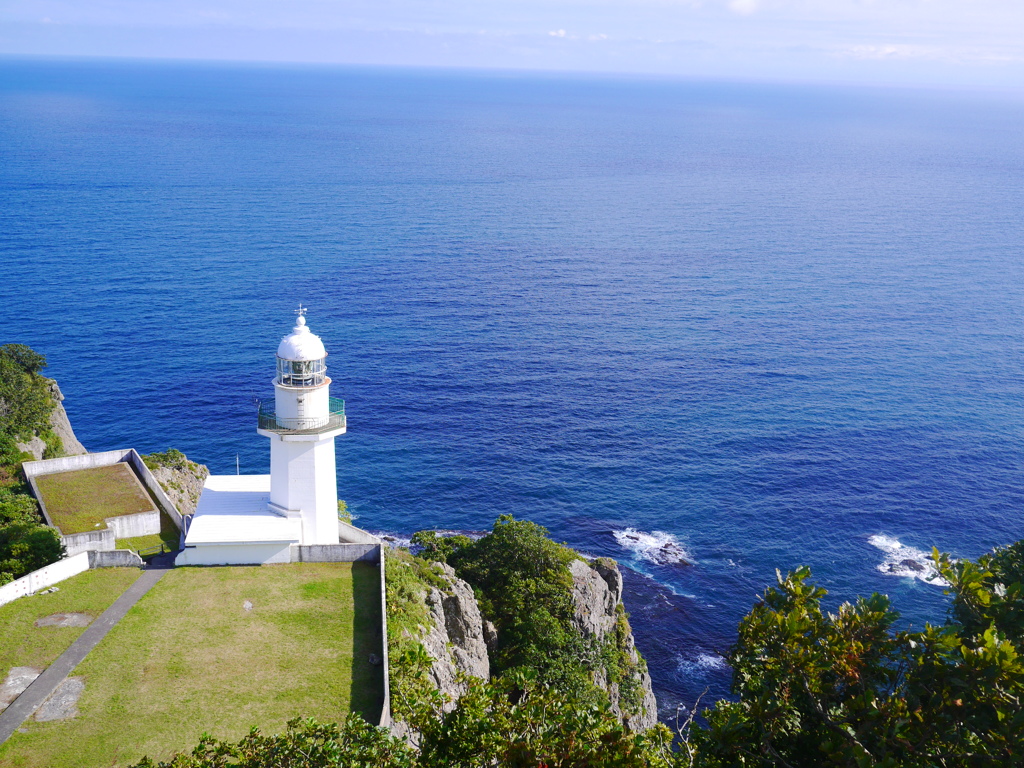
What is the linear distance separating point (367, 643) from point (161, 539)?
16.2 m

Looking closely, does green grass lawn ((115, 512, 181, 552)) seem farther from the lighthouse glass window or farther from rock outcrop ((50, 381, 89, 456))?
rock outcrop ((50, 381, 89, 456))

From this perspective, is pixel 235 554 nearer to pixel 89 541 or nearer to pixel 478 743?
pixel 89 541

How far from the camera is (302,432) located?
35938 millimetres

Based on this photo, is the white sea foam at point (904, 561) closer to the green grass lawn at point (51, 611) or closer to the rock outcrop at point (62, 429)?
the green grass lawn at point (51, 611)

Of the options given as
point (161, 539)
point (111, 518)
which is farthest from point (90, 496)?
point (161, 539)

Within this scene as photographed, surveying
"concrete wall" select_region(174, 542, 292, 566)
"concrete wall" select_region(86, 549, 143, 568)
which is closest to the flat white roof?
"concrete wall" select_region(174, 542, 292, 566)

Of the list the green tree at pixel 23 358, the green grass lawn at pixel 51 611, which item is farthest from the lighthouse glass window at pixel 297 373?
the green tree at pixel 23 358

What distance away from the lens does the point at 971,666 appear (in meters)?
15.9

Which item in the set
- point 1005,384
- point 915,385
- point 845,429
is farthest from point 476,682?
point 1005,384

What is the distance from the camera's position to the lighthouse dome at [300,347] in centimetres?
3591

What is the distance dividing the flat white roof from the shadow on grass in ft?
11.2

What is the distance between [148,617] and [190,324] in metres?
63.3

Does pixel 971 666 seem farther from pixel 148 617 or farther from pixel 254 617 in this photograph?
pixel 148 617

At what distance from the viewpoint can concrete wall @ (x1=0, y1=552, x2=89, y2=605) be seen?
31641 mm
